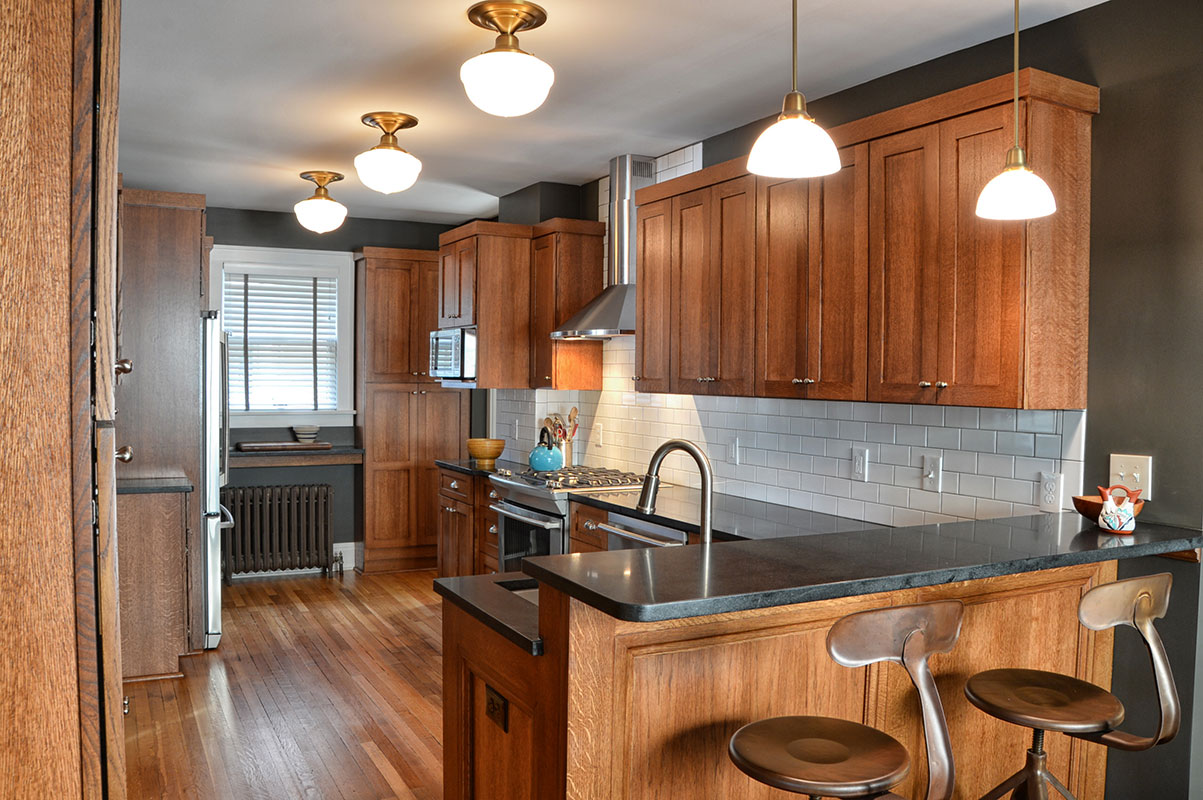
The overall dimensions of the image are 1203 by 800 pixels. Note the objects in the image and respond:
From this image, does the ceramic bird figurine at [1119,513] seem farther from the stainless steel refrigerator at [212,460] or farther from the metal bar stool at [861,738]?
the stainless steel refrigerator at [212,460]

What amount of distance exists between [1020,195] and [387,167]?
2.59 meters

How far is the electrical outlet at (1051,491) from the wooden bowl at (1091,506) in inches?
7.5

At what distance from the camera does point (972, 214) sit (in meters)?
2.86

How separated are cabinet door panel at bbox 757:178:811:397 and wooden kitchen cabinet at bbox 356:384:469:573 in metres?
3.95

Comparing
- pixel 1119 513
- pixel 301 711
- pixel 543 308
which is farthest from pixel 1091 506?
pixel 543 308

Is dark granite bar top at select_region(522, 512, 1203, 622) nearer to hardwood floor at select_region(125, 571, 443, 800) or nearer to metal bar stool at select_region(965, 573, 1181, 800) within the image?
metal bar stool at select_region(965, 573, 1181, 800)

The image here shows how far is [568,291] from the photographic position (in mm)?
5508

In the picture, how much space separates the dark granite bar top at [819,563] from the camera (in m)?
1.85

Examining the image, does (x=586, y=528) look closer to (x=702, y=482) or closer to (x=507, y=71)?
(x=702, y=482)

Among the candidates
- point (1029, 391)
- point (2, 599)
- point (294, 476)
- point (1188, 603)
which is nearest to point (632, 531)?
point (1029, 391)

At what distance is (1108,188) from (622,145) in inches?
101

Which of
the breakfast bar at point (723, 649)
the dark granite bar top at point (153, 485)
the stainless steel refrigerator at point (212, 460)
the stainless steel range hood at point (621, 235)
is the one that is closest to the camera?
the breakfast bar at point (723, 649)

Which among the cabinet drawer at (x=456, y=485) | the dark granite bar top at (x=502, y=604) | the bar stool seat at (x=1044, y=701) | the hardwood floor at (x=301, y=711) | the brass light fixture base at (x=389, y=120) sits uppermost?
the brass light fixture base at (x=389, y=120)

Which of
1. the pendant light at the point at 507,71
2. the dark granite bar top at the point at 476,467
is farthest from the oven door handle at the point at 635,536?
the pendant light at the point at 507,71
